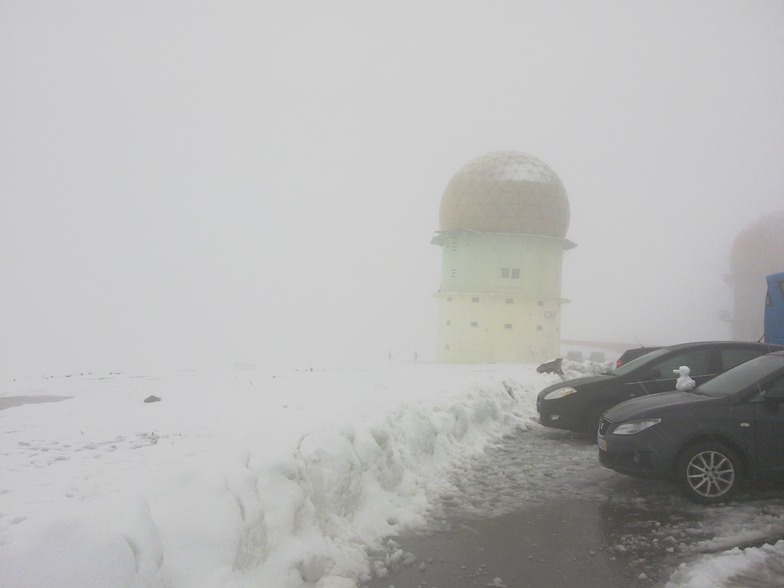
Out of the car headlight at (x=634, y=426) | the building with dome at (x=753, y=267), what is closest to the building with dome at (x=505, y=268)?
the car headlight at (x=634, y=426)

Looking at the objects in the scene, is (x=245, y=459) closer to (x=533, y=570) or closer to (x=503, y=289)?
(x=533, y=570)

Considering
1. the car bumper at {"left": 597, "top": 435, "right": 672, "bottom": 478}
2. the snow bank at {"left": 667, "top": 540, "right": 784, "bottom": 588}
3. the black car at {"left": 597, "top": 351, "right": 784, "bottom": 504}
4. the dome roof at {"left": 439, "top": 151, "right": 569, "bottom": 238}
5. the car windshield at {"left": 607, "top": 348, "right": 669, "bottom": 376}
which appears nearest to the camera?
the snow bank at {"left": 667, "top": 540, "right": 784, "bottom": 588}

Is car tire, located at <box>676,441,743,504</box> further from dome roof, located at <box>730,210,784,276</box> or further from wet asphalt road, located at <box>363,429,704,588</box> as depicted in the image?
dome roof, located at <box>730,210,784,276</box>

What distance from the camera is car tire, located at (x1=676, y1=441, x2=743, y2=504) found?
6301 millimetres

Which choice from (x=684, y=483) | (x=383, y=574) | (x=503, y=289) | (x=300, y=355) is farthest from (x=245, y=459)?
(x=300, y=355)

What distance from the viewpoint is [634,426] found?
6812 millimetres

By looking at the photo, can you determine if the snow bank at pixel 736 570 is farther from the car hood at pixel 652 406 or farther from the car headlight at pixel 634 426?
the car hood at pixel 652 406

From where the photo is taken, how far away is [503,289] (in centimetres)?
3394

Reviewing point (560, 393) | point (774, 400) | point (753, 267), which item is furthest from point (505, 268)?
point (753, 267)

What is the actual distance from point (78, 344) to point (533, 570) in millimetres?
138427

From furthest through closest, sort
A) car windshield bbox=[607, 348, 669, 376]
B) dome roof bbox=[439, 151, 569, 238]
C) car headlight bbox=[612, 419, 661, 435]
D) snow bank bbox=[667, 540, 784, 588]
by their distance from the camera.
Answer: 1. dome roof bbox=[439, 151, 569, 238]
2. car windshield bbox=[607, 348, 669, 376]
3. car headlight bbox=[612, 419, 661, 435]
4. snow bank bbox=[667, 540, 784, 588]

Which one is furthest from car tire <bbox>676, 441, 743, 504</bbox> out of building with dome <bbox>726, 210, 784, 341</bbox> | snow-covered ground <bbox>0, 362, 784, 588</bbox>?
building with dome <bbox>726, 210, 784, 341</bbox>

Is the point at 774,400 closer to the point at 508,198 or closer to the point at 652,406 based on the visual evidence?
the point at 652,406

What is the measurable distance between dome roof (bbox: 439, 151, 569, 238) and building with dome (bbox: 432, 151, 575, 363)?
0.06 metres
